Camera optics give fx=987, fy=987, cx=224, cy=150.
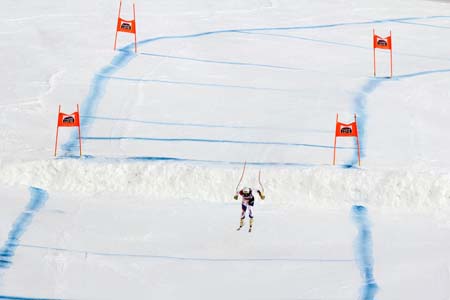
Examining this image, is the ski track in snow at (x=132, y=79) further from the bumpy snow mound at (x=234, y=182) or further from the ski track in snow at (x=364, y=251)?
the ski track in snow at (x=364, y=251)

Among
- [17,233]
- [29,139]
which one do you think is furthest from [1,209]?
[29,139]

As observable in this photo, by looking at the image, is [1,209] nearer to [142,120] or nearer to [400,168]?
[142,120]

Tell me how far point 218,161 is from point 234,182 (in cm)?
71

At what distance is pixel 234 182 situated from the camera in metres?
16.5

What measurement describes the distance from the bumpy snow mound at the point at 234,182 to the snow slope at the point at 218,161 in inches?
1.0

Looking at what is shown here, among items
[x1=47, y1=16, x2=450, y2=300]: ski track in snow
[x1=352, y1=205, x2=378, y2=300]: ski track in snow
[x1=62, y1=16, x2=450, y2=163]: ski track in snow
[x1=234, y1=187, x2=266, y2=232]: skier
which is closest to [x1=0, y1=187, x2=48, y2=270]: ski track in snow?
[x1=47, y1=16, x2=450, y2=300]: ski track in snow

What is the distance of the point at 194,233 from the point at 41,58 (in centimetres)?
850

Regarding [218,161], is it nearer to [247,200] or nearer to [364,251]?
[247,200]

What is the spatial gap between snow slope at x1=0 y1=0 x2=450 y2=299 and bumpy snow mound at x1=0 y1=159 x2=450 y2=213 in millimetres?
26

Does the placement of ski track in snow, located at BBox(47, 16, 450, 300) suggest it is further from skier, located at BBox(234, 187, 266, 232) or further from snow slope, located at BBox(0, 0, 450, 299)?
skier, located at BBox(234, 187, 266, 232)

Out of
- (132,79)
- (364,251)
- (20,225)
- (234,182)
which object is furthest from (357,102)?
(20,225)

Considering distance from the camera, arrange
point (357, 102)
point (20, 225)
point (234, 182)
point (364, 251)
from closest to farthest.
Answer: point (364, 251) → point (20, 225) → point (234, 182) → point (357, 102)

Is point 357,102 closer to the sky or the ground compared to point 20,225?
closer to the sky

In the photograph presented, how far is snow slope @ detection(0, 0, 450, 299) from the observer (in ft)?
45.7
